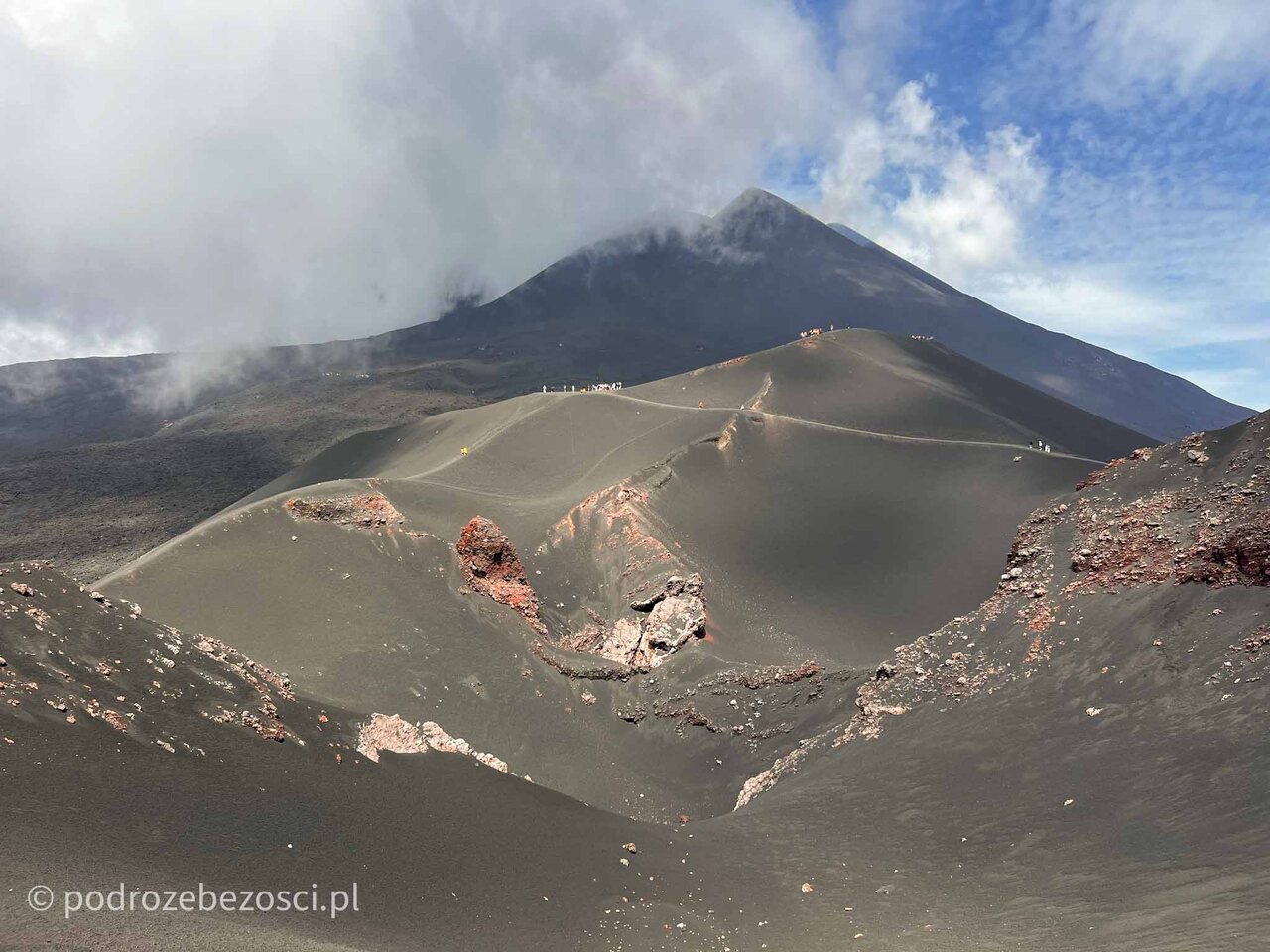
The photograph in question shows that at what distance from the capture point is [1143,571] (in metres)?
17.1

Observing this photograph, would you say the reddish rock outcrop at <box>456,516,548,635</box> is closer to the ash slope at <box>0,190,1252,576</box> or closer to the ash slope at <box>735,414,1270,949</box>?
the ash slope at <box>735,414,1270,949</box>

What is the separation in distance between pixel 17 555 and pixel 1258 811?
5208cm

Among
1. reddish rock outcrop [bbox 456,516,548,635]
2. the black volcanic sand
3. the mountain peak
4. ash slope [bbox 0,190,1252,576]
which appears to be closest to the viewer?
the black volcanic sand

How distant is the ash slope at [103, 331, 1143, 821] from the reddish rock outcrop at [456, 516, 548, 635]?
12.3 inches

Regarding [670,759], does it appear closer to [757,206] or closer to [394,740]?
[394,740]

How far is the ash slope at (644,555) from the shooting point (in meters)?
22.4

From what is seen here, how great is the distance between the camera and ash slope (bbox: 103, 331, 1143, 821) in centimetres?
2244

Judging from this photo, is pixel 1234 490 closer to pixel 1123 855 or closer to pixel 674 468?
pixel 1123 855

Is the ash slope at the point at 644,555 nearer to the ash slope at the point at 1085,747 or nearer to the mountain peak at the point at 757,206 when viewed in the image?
the ash slope at the point at 1085,747

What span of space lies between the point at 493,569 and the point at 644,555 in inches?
252

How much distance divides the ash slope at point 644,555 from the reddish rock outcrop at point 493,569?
312 mm

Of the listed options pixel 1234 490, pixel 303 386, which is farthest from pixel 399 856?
pixel 303 386

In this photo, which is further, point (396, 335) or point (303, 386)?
point (396, 335)

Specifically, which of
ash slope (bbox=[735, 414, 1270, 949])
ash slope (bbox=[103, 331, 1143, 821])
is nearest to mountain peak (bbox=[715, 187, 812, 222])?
ash slope (bbox=[103, 331, 1143, 821])
